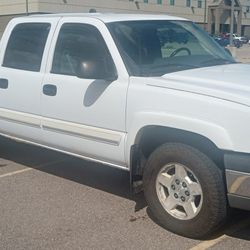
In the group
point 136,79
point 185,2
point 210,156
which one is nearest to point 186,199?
point 210,156

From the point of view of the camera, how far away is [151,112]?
4473 mm

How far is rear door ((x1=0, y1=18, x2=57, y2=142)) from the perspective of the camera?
5.77 metres

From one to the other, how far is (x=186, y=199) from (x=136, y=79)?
1.15 metres

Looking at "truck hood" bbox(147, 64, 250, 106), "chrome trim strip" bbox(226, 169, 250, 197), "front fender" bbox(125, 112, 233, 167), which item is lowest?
"chrome trim strip" bbox(226, 169, 250, 197)

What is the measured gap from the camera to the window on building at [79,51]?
497 cm

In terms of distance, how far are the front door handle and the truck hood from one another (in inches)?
50.7

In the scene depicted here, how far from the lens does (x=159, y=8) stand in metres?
83.9

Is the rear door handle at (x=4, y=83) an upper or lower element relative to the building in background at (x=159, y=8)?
upper

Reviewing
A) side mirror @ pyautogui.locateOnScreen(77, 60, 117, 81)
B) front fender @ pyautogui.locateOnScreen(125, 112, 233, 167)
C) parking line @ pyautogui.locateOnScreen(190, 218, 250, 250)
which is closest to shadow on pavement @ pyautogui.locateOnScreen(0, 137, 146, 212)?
front fender @ pyautogui.locateOnScreen(125, 112, 233, 167)

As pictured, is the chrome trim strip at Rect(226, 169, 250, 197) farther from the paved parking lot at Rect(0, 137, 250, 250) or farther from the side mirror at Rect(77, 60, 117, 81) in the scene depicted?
the side mirror at Rect(77, 60, 117, 81)

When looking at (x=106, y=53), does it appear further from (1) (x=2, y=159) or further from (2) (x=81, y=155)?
(1) (x=2, y=159)

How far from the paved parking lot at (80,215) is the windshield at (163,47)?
1.34 m

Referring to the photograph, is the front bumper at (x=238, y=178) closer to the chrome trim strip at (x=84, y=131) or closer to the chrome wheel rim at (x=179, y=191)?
the chrome wheel rim at (x=179, y=191)

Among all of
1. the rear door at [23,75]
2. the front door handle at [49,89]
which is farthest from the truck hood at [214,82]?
the rear door at [23,75]
